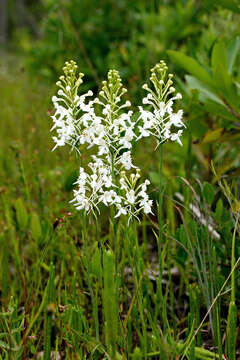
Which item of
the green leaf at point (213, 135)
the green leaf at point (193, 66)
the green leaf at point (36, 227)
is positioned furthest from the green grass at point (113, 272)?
the green leaf at point (193, 66)

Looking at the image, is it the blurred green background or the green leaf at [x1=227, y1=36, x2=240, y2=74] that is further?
the blurred green background

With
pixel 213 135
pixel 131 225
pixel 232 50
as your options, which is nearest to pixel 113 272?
pixel 131 225

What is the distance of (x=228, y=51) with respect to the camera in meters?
1.85

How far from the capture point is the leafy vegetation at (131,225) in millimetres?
1001

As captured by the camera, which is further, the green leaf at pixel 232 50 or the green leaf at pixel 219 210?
the green leaf at pixel 232 50

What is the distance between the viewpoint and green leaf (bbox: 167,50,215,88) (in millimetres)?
1681

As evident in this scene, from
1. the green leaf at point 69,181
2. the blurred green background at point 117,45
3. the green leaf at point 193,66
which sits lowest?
the green leaf at point 69,181

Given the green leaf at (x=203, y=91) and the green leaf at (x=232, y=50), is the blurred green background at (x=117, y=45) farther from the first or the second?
the green leaf at (x=232, y=50)

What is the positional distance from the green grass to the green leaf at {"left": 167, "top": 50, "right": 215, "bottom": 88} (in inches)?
13.0

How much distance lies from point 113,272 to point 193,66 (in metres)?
1.17

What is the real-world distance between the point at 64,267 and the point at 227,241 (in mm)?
594

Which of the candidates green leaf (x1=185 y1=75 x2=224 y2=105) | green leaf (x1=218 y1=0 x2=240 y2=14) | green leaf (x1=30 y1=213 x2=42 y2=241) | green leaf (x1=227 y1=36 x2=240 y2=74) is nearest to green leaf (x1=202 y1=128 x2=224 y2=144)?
green leaf (x1=185 y1=75 x2=224 y2=105)

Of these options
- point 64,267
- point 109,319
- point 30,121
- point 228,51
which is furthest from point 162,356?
point 30,121

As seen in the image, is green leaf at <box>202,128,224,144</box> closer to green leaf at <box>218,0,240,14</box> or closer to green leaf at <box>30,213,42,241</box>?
green leaf at <box>218,0,240,14</box>
